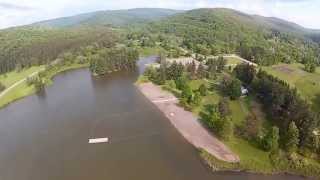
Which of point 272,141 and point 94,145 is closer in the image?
point 272,141

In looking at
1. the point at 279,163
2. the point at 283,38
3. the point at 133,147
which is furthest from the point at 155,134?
the point at 283,38

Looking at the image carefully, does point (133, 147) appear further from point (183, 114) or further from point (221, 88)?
point (221, 88)

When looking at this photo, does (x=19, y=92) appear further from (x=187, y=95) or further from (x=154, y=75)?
(x=187, y=95)

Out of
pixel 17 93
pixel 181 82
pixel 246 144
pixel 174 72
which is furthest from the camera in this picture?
pixel 174 72

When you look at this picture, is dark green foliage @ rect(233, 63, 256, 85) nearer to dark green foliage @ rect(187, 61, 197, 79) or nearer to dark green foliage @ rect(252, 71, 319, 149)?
dark green foliage @ rect(252, 71, 319, 149)

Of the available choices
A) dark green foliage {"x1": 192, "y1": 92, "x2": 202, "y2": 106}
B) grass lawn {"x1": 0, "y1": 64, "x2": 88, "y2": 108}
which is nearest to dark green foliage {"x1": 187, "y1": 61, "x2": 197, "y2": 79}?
dark green foliage {"x1": 192, "y1": 92, "x2": 202, "y2": 106}

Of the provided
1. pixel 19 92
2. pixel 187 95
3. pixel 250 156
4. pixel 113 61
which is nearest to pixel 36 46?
pixel 113 61
